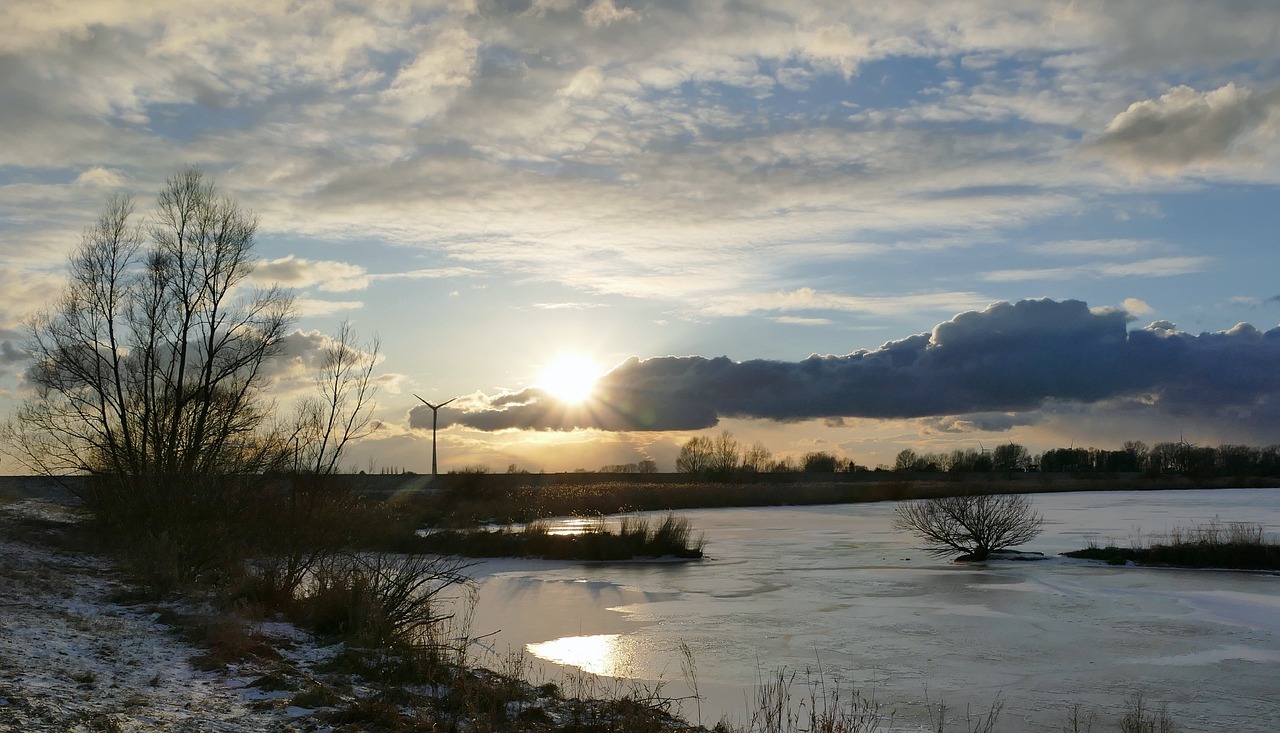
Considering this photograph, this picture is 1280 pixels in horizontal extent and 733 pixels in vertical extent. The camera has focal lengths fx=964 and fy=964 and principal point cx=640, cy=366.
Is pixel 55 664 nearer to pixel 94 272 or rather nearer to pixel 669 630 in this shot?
pixel 669 630

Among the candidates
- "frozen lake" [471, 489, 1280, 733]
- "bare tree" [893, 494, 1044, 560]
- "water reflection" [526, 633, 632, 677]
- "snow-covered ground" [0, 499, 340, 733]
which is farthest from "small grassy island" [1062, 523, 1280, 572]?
"snow-covered ground" [0, 499, 340, 733]

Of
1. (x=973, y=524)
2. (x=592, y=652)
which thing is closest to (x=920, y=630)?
(x=592, y=652)

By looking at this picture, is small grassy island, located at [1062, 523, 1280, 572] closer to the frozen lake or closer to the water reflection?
the frozen lake

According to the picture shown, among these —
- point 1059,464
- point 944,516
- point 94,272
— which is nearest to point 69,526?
point 94,272

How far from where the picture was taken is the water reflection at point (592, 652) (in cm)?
1361

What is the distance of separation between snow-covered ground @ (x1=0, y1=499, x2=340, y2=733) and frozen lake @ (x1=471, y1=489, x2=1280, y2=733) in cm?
433

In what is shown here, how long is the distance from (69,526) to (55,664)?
61.8 feet

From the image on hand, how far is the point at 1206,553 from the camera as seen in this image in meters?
27.1

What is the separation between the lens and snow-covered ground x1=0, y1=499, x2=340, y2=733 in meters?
7.46

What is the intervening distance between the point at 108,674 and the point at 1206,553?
27.7 metres

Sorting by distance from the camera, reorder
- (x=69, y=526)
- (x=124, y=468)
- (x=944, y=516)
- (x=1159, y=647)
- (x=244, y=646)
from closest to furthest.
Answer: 1. (x=244, y=646)
2. (x=1159, y=647)
3. (x=124, y=468)
4. (x=69, y=526)
5. (x=944, y=516)

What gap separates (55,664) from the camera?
29.5ft

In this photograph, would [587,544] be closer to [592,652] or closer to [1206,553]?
[592,652]

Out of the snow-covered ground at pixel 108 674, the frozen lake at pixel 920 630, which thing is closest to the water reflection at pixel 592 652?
the frozen lake at pixel 920 630
